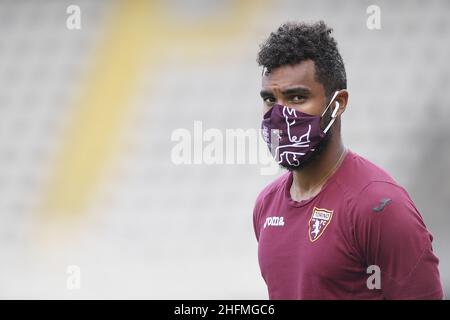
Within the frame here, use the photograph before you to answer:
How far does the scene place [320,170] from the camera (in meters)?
1.72

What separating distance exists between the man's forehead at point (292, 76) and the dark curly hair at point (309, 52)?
12 millimetres

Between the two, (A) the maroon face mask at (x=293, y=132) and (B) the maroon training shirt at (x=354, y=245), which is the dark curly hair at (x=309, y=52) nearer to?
(A) the maroon face mask at (x=293, y=132)

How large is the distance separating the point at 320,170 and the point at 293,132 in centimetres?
12

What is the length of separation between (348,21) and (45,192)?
2498mm

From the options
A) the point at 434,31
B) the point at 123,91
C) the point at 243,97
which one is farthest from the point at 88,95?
the point at 434,31

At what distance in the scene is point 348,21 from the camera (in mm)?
4840

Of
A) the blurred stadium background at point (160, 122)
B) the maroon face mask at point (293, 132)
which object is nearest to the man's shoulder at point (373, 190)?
the maroon face mask at point (293, 132)

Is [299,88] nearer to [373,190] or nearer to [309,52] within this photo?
[309,52]

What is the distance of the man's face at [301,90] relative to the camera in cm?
169

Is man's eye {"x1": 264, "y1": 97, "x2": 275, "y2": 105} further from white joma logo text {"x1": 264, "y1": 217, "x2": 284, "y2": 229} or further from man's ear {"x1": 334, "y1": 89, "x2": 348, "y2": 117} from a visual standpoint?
white joma logo text {"x1": 264, "y1": 217, "x2": 284, "y2": 229}

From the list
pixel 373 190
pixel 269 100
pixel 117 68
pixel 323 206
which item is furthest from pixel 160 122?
pixel 373 190

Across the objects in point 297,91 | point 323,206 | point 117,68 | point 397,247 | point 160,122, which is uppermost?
point 117,68

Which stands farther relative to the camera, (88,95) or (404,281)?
(88,95)
